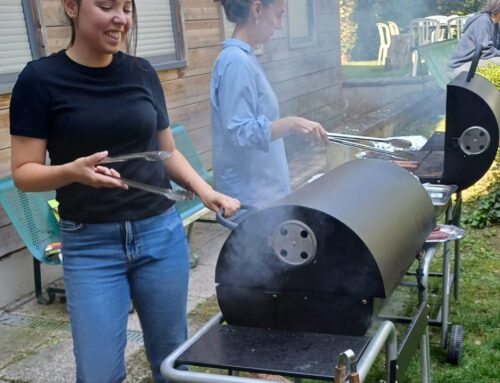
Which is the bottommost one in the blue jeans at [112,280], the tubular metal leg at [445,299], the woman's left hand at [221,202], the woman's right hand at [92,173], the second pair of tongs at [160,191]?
the tubular metal leg at [445,299]

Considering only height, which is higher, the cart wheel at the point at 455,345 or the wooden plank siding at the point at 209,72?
the wooden plank siding at the point at 209,72

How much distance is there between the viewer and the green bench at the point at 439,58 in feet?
22.7

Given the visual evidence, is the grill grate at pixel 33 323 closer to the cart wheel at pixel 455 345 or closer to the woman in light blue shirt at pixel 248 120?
the woman in light blue shirt at pixel 248 120

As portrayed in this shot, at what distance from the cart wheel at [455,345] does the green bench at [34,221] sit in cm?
198

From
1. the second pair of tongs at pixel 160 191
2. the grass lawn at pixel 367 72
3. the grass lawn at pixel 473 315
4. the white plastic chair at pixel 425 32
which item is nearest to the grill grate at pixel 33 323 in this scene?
the grass lawn at pixel 473 315

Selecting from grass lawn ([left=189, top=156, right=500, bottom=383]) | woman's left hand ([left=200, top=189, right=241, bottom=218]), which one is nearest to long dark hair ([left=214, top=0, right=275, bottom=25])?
woman's left hand ([left=200, top=189, right=241, bottom=218])

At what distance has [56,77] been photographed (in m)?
1.64

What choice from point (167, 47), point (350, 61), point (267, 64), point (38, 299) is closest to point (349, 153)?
point (267, 64)

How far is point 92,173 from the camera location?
1482 millimetres

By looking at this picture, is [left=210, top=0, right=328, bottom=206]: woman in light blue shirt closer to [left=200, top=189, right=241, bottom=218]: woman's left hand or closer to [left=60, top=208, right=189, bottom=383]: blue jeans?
[left=200, top=189, right=241, bottom=218]: woman's left hand

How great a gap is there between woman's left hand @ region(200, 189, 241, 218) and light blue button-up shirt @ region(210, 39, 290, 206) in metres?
0.46

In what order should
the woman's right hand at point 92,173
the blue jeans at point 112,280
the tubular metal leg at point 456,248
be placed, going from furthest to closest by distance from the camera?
the tubular metal leg at point 456,248, the blue jeans at point 112,280, the woman's right hand at point 92,173

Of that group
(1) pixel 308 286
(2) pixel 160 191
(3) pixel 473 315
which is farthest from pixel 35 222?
(3) pixel 473 315

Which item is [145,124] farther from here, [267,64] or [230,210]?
[267,64]
